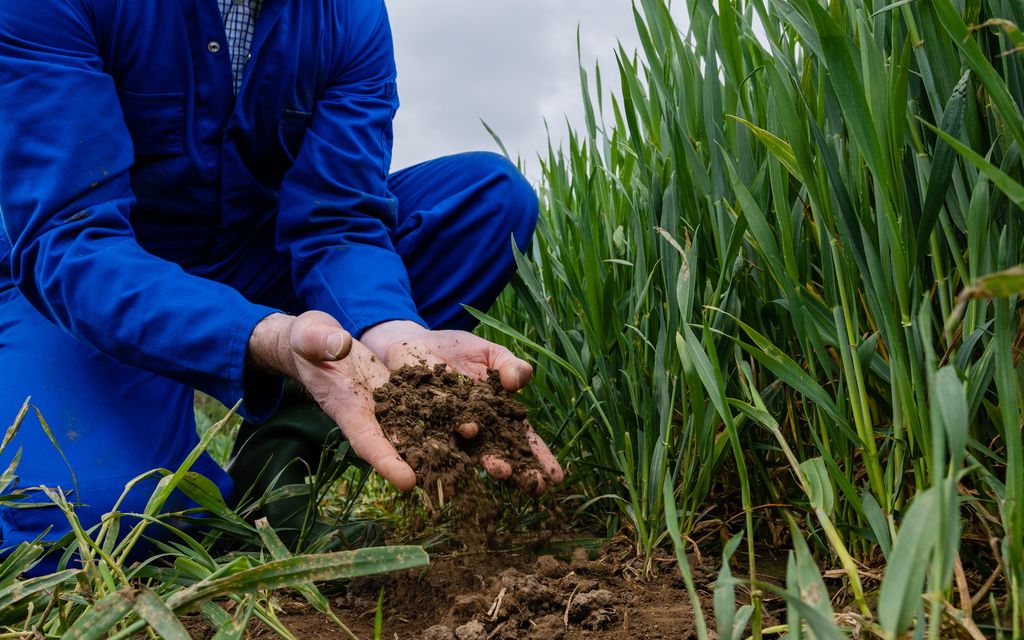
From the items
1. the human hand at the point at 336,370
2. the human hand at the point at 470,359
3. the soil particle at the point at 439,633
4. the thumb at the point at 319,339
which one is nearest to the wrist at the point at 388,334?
the human hand at the point at 470,359

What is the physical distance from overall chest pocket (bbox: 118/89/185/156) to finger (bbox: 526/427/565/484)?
0.93 metres

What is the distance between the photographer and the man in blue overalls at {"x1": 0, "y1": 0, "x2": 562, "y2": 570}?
143 centimetres

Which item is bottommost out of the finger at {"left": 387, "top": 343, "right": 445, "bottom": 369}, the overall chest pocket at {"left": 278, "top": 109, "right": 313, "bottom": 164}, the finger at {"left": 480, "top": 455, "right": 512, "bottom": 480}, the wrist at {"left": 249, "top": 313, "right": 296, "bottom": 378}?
the finger at {"left": 480, "top": 455, "right": 512, "bottom": 480}

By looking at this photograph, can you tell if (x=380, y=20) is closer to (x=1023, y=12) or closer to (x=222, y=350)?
(x=222, y=350)

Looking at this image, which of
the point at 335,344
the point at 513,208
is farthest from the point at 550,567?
the point at 513,208

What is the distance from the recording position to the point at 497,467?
1.23 metres

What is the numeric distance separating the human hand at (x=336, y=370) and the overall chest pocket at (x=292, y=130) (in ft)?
1.96

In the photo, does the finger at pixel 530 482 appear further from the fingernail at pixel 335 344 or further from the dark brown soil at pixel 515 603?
the fingernail at pixel 335 344

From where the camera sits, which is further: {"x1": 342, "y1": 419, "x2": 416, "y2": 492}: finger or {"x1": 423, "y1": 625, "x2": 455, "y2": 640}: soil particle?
{"x1": 342, "y1": 419, "x2": 416, "y2": 492}: finger

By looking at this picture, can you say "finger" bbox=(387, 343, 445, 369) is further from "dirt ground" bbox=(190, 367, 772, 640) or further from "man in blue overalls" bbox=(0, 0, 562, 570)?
"dirt ground" bbox=(190, 367, 772, 640)

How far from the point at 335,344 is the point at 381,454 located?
171 millimetres

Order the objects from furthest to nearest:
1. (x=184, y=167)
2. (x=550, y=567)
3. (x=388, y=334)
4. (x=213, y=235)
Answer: (x=213, y=235) < (x=184, y=167) < (x=388, y=334) < (x=550, y=567)

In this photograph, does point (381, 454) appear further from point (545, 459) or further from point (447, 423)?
point (545, 459)

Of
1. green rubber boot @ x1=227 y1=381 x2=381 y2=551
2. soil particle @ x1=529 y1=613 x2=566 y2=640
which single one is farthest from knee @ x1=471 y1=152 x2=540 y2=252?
soil particle @ x1=529 y1=613 x2=566 y2=640
